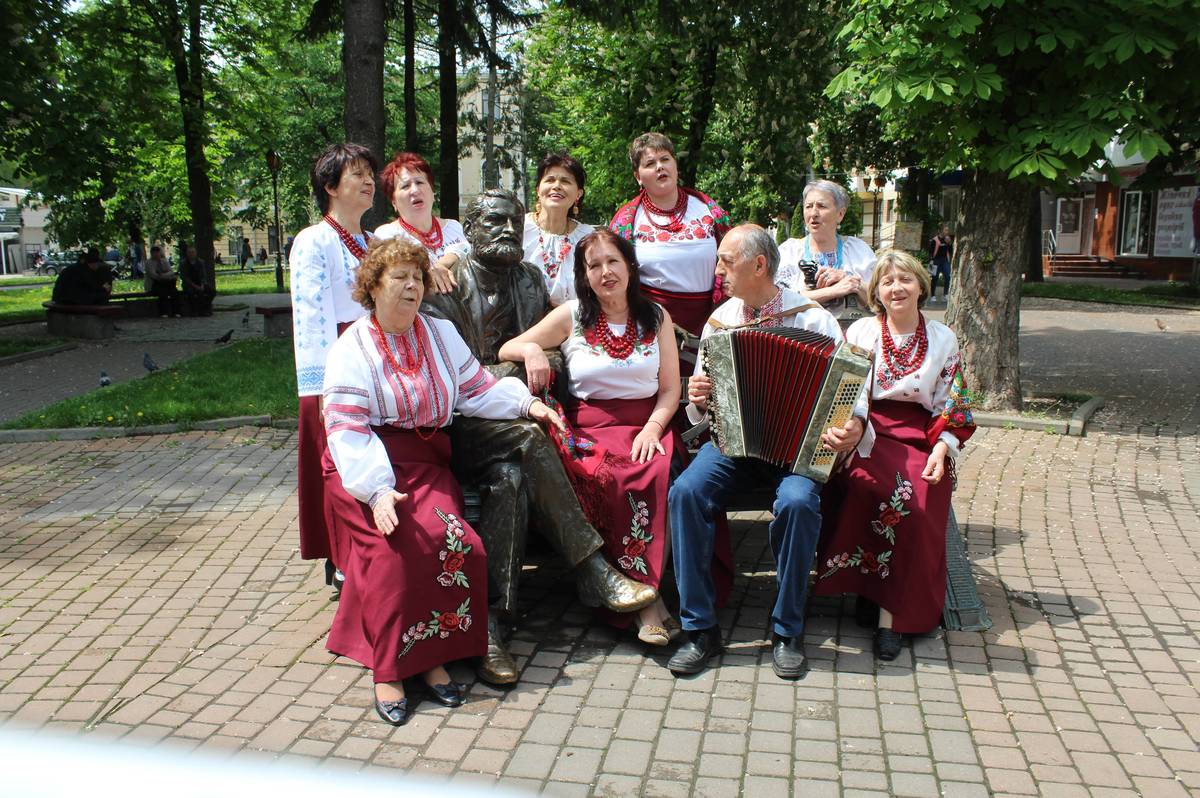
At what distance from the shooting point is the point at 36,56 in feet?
45.5

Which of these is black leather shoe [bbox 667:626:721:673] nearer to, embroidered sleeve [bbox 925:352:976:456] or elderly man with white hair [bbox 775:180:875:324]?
Answer: embroidered sleeve [bbox 925:352:976:456]

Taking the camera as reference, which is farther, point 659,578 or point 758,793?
point 659,578

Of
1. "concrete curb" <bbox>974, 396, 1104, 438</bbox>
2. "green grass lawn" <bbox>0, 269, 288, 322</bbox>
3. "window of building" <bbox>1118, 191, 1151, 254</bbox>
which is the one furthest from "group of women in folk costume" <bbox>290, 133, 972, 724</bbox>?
"window of building" <bbox>1118, 191, 1151, 254</bbox>

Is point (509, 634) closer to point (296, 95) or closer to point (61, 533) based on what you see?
point (61, 533)

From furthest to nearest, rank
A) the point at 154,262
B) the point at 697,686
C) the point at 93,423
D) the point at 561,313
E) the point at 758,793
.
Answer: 1. the point at 154,262
2. the point at 93,423
3. the point at 561,313
4. the point at 697,686
5. the point at 758,793

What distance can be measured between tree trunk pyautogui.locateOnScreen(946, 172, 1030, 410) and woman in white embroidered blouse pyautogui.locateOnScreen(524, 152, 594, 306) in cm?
510

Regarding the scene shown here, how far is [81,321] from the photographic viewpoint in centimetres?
1633

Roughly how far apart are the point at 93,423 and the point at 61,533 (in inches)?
129

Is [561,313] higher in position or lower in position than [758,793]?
higher

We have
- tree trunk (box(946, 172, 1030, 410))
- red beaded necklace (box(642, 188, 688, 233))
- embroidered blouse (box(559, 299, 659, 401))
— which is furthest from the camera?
tree trunk (box(946, 172, 1030, 410))

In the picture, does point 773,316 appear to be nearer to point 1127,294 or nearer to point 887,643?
point 887,643

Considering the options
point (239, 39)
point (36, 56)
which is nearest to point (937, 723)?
point (36, 56)

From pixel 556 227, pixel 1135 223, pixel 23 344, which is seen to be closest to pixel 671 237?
pixel 556 227

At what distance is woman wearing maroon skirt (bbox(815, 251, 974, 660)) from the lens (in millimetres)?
4469
